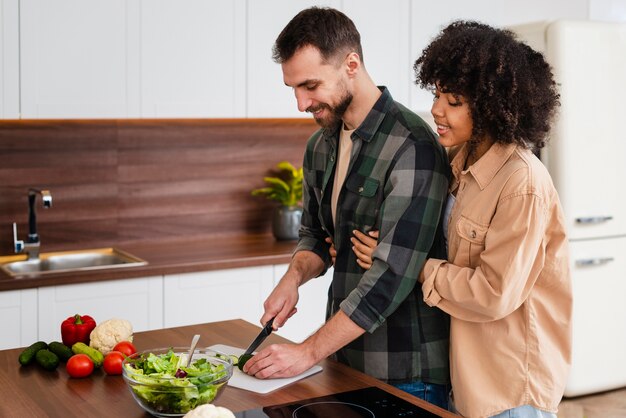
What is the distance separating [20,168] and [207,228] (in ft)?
3.17

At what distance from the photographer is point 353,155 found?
7.38ft

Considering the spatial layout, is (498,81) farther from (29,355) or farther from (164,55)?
(164,55)

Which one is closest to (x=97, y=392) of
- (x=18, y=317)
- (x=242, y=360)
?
(x=242, y=360)

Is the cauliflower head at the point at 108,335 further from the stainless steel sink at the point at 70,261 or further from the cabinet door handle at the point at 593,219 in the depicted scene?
the cabinet door handle at the point at 593,219

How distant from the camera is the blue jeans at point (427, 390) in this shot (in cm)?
219

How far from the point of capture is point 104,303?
3.46 m

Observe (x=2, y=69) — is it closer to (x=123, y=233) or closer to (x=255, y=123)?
(x=123, y=233)

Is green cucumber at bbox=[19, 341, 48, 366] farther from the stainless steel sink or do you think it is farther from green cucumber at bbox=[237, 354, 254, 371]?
the stainless steel sink

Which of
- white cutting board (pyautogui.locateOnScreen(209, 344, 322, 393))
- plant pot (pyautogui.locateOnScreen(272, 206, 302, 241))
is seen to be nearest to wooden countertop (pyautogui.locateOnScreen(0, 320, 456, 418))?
white cutting board (pyautogui.locateOnScreen(209, 344, 322, 393))

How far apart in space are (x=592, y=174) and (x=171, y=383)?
2.98 meters

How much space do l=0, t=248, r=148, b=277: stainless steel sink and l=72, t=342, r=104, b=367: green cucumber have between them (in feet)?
4.82

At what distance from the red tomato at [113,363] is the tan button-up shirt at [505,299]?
752 millimetres

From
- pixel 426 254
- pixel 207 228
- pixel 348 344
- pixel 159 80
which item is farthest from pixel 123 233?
pixel 426 254

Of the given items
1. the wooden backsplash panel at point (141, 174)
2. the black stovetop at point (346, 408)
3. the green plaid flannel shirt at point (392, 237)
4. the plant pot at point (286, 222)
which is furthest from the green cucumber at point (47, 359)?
the plant pot at point (286, 222)
